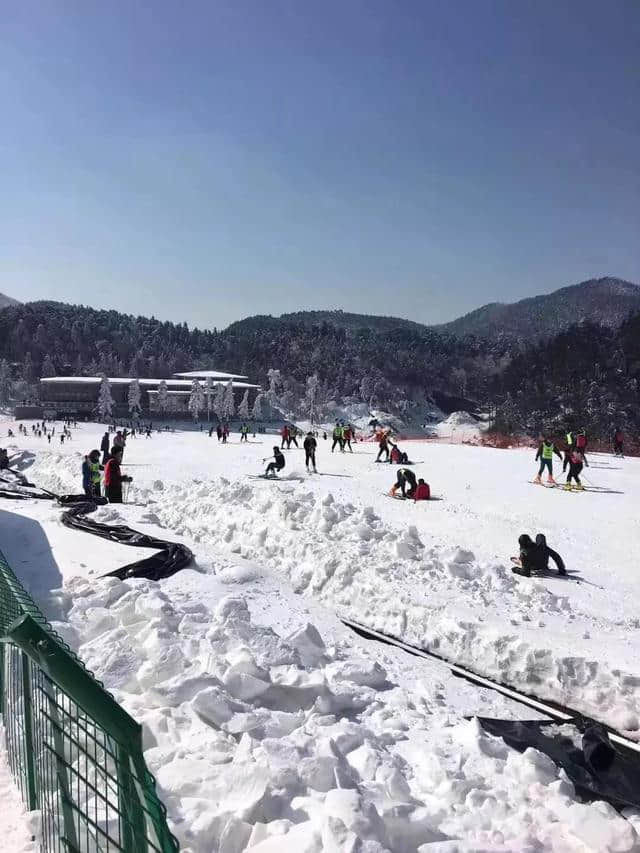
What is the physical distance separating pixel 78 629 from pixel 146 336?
172660 millimetres

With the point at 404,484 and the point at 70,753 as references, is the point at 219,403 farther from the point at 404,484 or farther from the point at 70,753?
the point at 70,753


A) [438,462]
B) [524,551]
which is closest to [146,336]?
[438,462]

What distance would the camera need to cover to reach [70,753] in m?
3.20

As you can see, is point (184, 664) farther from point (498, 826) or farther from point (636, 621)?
point (636, 621)

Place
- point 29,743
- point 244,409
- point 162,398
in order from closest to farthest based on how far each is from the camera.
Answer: point 29,743, point 162,398, point 244,409

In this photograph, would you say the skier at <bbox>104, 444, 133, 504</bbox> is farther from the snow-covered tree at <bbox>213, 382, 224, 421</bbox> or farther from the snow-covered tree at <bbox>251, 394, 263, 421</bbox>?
the snow-covered tree at <bbox>251, 394, 263, 421</bbox>

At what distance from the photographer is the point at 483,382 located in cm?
Answer: 16338

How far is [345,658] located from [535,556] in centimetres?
446

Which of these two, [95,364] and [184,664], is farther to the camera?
[95,364]

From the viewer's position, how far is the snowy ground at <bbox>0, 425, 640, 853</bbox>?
3744 mm

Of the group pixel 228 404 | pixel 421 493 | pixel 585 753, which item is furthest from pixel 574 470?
pixel 228 404

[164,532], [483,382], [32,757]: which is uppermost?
[483,382]

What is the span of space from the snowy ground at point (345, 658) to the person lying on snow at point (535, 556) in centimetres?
31

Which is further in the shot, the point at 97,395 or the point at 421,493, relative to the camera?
the point at 97,395
